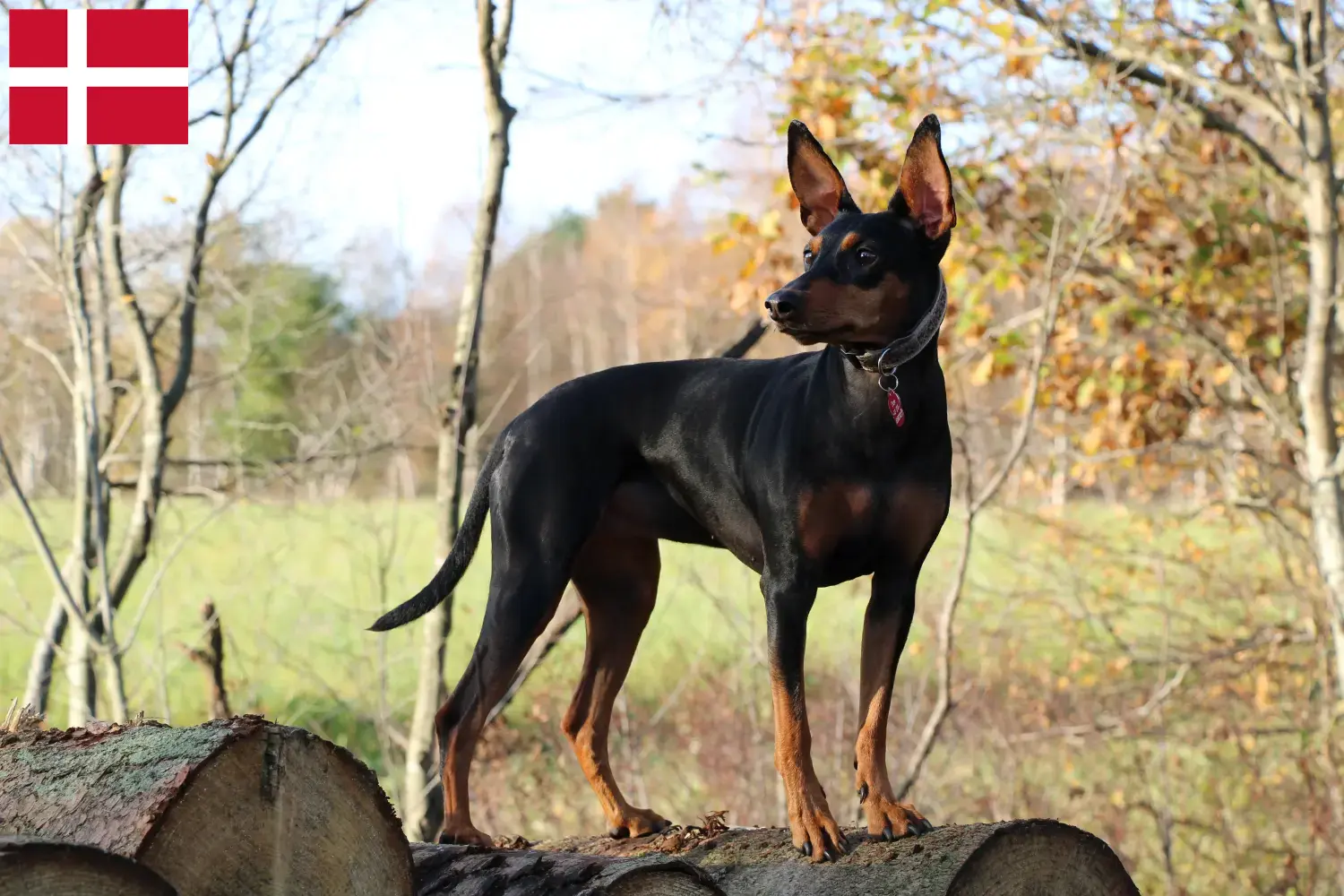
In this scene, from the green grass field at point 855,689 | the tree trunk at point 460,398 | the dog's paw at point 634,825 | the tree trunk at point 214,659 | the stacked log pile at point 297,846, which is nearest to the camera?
the stacked log pile at point 297,846

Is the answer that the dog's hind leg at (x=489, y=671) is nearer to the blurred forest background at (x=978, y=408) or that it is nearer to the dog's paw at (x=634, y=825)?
the dog's paw at (x=634, y=825)

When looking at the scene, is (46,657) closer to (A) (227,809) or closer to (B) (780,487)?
(A) (227,809)

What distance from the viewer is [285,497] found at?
29.3ft

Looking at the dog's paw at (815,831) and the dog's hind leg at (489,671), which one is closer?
the dog's paw at (815,831)

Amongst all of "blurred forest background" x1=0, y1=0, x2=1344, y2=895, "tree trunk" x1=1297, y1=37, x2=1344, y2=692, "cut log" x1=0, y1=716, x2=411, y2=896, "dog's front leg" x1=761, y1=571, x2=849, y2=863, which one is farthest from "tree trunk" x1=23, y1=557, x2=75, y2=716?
"tree trunk" x1=1297, y1=37, x2=1344, y2=692

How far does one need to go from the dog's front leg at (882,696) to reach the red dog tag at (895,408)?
38 cm

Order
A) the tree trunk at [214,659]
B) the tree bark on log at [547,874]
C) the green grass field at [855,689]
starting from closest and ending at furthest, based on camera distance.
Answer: the tree bark on log at [547,874], the tree trunk at [214,659], the green grass field at [855,689]

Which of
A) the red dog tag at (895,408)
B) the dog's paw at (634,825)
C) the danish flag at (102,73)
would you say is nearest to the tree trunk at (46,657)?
the danish flag at (102,73)

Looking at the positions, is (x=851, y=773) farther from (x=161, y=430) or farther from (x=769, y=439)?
(x=769, y=439)

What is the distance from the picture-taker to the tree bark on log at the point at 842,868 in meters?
2.96

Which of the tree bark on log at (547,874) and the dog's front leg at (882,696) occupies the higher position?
the dog's front leg at (882,696)

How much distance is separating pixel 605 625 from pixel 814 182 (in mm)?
1400

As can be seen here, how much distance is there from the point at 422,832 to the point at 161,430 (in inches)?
104

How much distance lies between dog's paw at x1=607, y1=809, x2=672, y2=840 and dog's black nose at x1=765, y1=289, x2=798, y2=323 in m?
1.58
